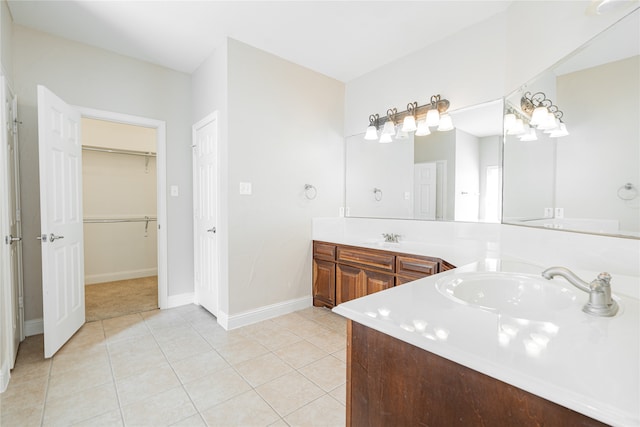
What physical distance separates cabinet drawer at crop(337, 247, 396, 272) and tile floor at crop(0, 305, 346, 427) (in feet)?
1.98

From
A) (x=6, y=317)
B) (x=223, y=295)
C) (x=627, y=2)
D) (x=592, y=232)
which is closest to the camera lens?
(x=627, y=2)

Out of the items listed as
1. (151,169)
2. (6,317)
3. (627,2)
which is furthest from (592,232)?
(151,169)

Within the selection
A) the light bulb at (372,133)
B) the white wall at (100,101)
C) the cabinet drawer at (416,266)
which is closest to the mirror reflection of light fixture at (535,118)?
the cabinet drawer at (416,266)

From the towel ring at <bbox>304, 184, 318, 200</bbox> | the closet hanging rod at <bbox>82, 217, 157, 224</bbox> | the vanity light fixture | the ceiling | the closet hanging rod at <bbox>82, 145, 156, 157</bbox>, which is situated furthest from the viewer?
the closet hanging rod at <bbox>82, 217, 157, 224</bbox>

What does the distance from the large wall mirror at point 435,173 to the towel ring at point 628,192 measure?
1.03 m

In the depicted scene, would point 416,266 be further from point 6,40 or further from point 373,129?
point 6,40

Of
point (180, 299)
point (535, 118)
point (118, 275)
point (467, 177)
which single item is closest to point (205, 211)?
point (180, 299)

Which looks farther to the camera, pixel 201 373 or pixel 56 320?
pixel 56 320

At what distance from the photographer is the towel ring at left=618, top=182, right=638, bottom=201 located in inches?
45.5

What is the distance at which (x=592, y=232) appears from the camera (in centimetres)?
135

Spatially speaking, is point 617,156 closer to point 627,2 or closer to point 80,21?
point 627,2

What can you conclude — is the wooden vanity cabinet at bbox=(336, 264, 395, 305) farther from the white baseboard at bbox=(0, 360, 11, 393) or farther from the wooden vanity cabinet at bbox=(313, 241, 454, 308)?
the white baseboard at bbox=(0, 360, 11, 393)

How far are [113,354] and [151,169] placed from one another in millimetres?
3071

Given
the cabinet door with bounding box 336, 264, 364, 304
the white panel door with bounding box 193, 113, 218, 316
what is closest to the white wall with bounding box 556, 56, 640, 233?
the cabinet door with bounding box 336, 264, 364, 304
